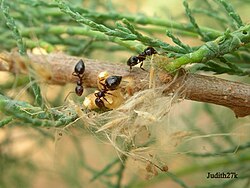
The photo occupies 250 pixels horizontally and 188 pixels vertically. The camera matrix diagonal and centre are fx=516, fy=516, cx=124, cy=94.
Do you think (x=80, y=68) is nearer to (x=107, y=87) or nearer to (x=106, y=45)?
(x=107, y=87)

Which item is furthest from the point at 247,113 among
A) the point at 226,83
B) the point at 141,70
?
the point at 141,70

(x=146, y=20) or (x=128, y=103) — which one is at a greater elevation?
(x=146, y=20)

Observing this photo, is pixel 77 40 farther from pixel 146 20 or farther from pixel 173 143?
pixel 173 143

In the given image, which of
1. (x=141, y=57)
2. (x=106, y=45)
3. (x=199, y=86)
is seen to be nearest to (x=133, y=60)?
(x=141, y=57)

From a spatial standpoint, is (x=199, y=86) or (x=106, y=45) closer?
(x=199, y=86)

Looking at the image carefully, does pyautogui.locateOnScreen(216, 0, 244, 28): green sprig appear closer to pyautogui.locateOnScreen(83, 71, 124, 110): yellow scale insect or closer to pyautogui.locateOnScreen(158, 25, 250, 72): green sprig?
pyautogui.locateOnScreen(158, 25, 250, 72): green sprig

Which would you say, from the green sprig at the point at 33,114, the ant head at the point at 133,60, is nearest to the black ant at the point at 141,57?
the ant head at the point at 133,60

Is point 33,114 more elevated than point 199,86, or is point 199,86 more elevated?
point 199,86
